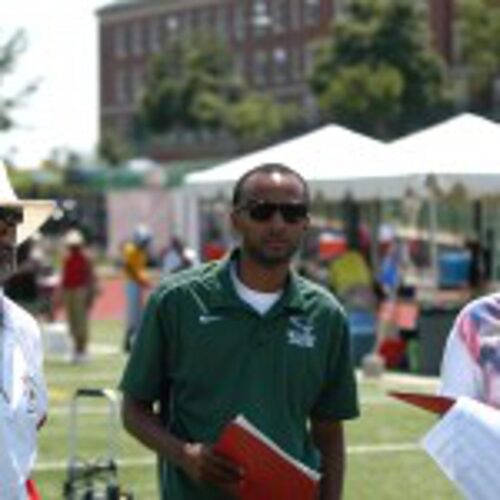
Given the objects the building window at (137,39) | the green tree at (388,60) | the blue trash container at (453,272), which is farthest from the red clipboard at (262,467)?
the building window at (137,39)

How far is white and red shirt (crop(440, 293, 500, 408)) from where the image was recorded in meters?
4.36

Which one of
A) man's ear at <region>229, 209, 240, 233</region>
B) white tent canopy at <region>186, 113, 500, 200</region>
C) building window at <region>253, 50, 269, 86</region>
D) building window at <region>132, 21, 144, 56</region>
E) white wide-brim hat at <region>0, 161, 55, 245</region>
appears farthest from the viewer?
building window at <region>132, 21, 144, 56</region>

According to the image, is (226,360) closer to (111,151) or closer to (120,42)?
(111,151)

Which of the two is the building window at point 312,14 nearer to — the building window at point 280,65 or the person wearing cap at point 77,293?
the building window at point 280,65

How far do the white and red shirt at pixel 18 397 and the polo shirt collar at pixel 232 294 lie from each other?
54cm

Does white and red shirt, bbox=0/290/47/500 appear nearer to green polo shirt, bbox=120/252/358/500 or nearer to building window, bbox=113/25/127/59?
green polo shirt, bbox=120/252/358/500

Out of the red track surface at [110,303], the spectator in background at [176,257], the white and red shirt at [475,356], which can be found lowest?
the red track surface at [110,303]

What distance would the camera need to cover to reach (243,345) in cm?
485

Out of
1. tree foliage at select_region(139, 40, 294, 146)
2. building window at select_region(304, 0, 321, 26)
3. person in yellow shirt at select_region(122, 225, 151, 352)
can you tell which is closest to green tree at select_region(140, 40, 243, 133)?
tree foliage at select_region(139, 40, 294, 146)

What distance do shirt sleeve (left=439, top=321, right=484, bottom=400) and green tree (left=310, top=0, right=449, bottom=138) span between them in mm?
69982

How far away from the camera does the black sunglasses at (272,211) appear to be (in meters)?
4.80

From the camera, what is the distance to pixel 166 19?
129 meters

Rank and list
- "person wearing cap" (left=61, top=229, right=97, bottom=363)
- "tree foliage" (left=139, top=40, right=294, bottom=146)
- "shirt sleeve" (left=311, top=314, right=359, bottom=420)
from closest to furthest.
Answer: "shirt sleeve" (left=311, top=314, right=359, bottom=420) < "person wearing cap" (left=61, top=229, right=97, bottom=363) < "tree foliage" (left=139, top=40, right=294, bottom=146)

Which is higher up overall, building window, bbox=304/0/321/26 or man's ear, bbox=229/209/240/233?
building window, bbox=304/0/321/26
